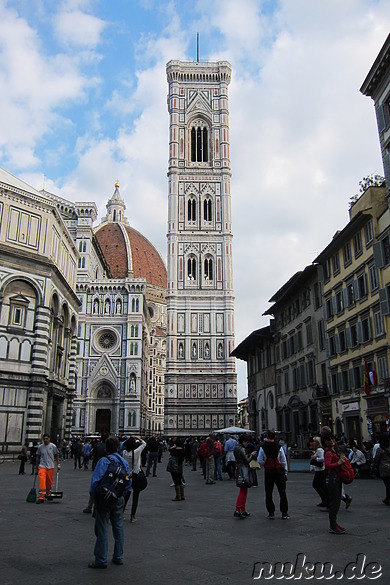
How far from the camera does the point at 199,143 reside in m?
73.6

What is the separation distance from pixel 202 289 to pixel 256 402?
22.7 m

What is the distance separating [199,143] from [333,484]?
228 feet

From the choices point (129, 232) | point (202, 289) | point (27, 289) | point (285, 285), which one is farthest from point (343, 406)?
point (129, 232)

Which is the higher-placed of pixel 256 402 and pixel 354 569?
pixel 256 402

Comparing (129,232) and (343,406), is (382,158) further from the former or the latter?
(129,232)

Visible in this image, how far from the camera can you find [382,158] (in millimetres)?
24547

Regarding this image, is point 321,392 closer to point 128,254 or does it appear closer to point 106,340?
point 106,340

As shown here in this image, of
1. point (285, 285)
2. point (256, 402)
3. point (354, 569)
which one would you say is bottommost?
point (354, 569)

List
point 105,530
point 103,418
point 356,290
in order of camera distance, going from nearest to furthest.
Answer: point 105,530
point 356,290
point 103,418

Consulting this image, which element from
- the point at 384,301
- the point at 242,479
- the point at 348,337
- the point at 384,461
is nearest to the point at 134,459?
the point at 242,479

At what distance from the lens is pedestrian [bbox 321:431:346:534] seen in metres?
8.13

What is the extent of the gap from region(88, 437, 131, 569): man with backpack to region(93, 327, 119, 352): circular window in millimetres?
63476

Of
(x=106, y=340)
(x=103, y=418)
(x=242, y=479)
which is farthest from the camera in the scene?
(x=106, y=340)
